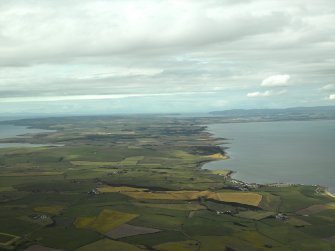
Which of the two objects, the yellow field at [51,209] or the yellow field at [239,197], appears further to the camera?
the yellow field at [239,197]

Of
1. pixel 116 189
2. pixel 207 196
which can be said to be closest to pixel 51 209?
pixel 116 189

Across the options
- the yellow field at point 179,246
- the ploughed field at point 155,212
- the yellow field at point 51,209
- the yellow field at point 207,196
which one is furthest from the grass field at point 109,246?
the yellow field at point 207,196

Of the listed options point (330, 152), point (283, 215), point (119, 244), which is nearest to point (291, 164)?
point (330, 152)

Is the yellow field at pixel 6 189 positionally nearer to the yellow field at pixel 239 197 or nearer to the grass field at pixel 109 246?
the yellow field at pixel 239 197

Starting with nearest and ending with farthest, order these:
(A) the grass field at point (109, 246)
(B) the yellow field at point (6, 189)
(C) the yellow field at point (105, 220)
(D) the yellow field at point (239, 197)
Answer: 1. (A) the grass field at point (109, 246)
2. (C) the yellow field at point (105, 220)
3. (D) the yellow field at point (239, 197)
4. (B) the yellow field at point (6, 189)

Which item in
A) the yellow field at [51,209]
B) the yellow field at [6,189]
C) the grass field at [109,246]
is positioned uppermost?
the yellow field at [6,189]

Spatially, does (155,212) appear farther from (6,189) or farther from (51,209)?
(6,189)
